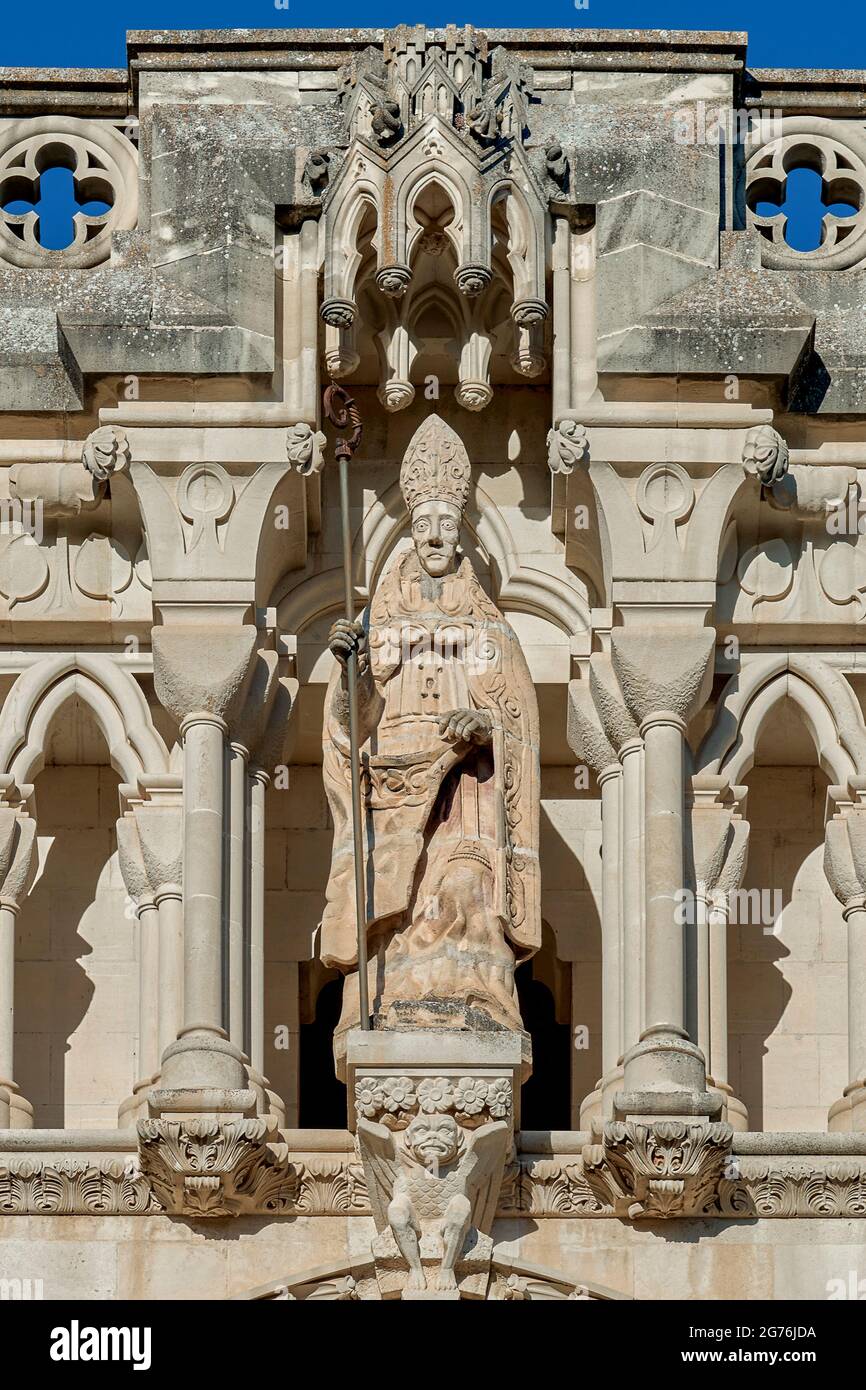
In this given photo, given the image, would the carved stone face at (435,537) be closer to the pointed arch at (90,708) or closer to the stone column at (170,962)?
the pointed arch at (90,708)

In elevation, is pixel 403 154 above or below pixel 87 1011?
above

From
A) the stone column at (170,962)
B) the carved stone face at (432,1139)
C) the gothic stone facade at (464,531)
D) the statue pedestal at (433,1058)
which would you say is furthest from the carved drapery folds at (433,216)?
the carved stone face at (432,1139)

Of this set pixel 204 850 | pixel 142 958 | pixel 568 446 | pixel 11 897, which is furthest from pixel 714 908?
pixel 11 897

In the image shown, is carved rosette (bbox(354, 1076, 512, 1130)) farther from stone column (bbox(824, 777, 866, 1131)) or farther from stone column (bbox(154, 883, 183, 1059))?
stone column (bbox(824, 777, 866, 1131))

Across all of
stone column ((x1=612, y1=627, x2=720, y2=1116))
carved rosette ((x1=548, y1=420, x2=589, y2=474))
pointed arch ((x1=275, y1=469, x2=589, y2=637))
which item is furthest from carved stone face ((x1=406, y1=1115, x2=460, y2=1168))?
carved rosette ((x1=548, y1=420, x2=589, y2=474))

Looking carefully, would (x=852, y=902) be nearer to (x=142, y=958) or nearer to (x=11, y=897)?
(x=142, y=958)

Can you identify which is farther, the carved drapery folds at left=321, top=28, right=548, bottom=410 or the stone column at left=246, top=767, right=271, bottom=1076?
the carved drapery folds at left=321, top=28, right=548, bottom=410

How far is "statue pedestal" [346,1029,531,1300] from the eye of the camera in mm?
21875

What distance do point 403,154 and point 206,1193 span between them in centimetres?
444

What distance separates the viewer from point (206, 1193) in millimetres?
22109

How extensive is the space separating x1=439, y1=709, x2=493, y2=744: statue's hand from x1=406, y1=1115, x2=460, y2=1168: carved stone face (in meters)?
1.70
